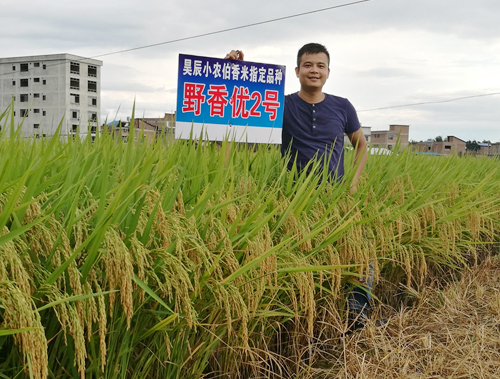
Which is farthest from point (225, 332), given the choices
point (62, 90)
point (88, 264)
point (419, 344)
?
point (62, 90)

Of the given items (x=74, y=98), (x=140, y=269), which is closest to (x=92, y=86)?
(x=74, y=98)

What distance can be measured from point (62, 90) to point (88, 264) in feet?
181

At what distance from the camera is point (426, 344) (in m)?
2.62

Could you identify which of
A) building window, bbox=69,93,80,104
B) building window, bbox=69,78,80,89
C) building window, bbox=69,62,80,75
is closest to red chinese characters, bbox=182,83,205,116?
building window, bbox=69,93,80,104

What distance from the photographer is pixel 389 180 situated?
3326mm

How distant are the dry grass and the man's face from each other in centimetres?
155

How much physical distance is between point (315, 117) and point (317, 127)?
0.07m

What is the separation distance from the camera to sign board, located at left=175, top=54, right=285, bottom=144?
350cm

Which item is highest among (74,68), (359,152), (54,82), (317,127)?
(74,68)

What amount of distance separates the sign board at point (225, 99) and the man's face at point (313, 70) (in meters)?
0.37

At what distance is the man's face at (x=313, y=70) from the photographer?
3107mm

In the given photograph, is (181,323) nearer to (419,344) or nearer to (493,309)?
(419,344)

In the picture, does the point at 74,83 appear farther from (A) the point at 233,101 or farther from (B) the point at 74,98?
(A) the point at 233,101

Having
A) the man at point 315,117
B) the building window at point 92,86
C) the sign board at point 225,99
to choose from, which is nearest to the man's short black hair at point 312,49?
the man at point 315,117
